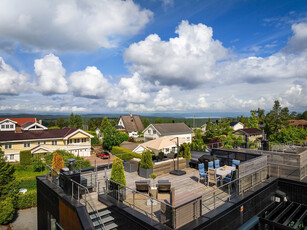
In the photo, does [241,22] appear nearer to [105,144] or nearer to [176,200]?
[176,200]

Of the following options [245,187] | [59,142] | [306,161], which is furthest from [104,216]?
[59,142]

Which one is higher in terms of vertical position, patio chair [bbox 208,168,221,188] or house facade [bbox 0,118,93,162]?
patio chair [bbox 208,168,221,188]

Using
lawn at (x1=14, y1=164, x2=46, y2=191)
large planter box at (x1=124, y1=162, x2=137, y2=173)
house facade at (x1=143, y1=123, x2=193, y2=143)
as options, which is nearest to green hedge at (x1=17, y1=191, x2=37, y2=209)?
lawn at (x1=14, y1=164, x2=46, y2=191)

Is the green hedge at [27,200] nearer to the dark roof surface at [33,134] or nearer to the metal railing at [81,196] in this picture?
the metal railing at [81,196]

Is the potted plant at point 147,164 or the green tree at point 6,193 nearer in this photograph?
the potted plant at point 147,164

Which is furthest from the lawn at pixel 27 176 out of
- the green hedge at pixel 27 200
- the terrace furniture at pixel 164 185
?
the terrace furniture at pixel 164 185

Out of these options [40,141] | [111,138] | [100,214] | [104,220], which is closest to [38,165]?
[40,141]

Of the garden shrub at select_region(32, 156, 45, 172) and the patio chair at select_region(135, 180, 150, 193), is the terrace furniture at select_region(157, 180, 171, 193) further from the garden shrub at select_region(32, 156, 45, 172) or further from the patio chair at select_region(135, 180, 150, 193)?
the garden shrub at select_region(32, 156, 45, 172)
